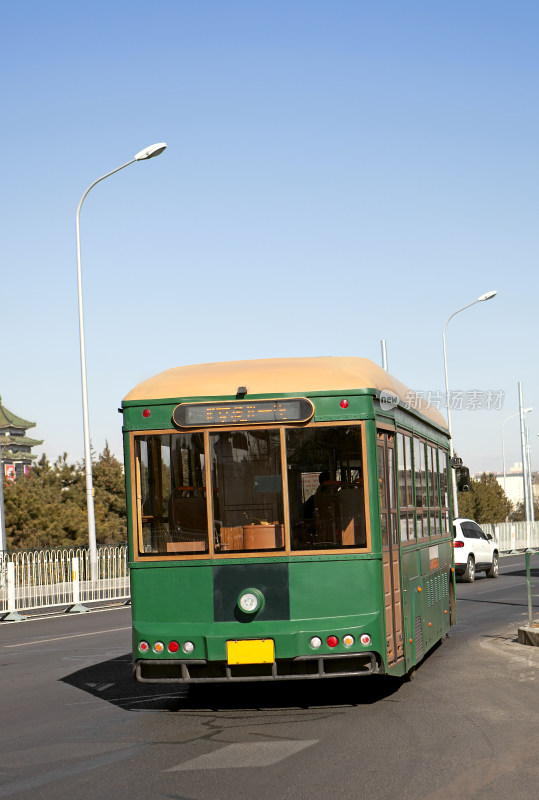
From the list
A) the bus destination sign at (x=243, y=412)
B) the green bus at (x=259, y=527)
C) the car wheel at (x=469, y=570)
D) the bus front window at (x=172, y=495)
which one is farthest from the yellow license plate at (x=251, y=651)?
the car wheel at (x=469, y=570)

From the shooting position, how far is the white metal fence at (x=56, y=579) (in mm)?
24406

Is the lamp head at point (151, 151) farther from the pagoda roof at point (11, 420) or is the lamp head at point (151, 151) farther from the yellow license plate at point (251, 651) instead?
the pagoda roof at point (11, 420)

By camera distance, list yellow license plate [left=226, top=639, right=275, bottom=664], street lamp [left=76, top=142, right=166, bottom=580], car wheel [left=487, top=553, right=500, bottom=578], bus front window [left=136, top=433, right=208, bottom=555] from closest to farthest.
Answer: yellow license plate [left=226, top=639, right=275, bottom=664] < bus front window [left=136, top=433, right=208, bottom=555] < street lamp [left=76, top=142, right=166, bottom=580] < car wheel [left=487, top=553, right=500, bottom=578]

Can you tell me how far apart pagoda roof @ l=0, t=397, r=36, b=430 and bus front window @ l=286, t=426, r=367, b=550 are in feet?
263

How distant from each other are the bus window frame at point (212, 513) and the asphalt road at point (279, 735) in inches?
54.5

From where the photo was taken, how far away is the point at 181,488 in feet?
30.1

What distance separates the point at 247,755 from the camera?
775 centimetres

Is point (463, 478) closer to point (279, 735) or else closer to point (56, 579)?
point (279, 735)

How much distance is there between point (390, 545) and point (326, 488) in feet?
3.05

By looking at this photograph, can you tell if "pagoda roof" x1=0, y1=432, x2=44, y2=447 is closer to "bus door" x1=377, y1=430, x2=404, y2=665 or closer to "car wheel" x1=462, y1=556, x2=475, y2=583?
"car wheel" x1=462, y1=556, x2=475, y2=583

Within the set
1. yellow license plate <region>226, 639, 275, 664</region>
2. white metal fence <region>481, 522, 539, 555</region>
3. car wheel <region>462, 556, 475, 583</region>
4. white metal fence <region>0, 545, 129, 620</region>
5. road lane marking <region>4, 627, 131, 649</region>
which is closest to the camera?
yellow license plate <region>226, 639, 275, 664</region>

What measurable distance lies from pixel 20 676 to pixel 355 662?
18.9 ft

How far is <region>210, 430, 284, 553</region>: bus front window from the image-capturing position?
9086 mm

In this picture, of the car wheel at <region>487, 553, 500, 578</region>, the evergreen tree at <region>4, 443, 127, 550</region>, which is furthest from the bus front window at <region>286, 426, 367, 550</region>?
the evergreen tree at <region>4, 443, 127, 550</region>
